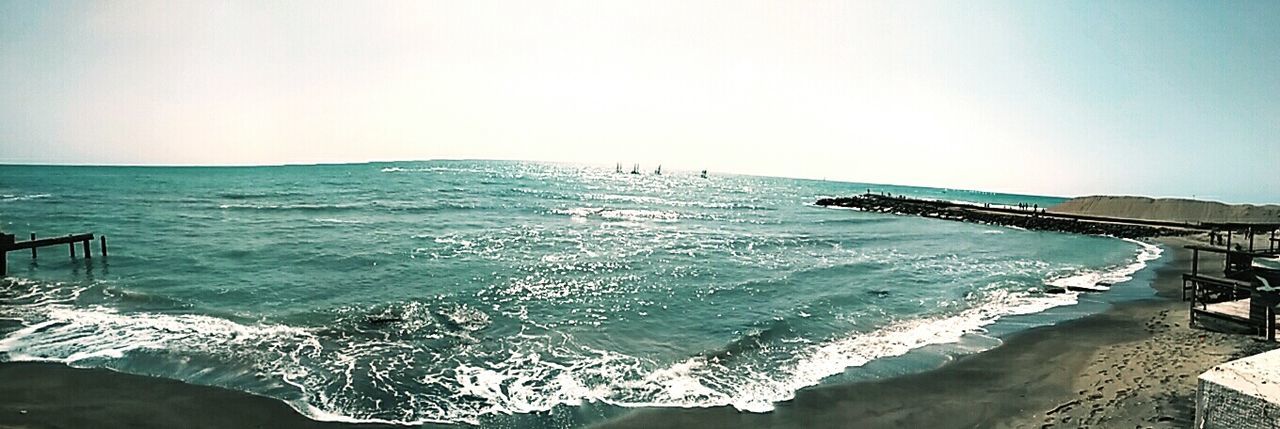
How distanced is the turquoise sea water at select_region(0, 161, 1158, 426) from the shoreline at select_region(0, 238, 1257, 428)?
1.92ft

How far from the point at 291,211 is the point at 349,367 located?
41237 mm

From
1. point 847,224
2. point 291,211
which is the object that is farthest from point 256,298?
point 847,224

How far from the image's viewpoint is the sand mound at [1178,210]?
49750 millimetres

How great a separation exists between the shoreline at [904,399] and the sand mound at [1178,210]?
53.3m

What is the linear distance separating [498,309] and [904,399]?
1111 centimetres

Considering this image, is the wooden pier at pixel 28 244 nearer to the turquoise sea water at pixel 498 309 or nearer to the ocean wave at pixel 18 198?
the turquoise sea water at pixel 498 309

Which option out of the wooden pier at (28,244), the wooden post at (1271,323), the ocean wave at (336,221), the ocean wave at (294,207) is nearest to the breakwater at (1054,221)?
the wooden post at (1271,323)

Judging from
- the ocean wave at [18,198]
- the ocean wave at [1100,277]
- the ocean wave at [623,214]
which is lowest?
the ocean wave at [1100,277]

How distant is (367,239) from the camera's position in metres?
31.4

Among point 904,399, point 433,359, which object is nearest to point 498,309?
point 433,359

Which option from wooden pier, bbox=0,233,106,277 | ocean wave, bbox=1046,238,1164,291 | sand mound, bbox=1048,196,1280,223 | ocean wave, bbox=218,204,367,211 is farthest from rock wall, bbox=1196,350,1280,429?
sand mound, bbox=1048,196,1280,223

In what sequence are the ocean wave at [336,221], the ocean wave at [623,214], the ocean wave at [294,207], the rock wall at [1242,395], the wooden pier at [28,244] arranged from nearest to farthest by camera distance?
the rock wall at [1242,395] → the wooden pier at [28,244] → the ocean wave at [336,221] → the ocean wave at [294,207] → the ocean wave at [623,214]

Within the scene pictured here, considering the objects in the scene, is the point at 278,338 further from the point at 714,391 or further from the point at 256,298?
the point at 714,391

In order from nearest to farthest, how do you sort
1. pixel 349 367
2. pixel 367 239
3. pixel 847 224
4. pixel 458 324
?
pixel 349 367, pixel 458 324, pixel 367 239, pixel 847 224
